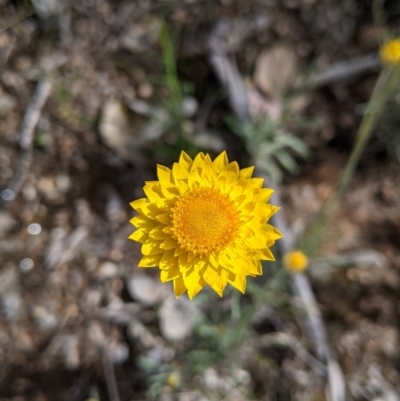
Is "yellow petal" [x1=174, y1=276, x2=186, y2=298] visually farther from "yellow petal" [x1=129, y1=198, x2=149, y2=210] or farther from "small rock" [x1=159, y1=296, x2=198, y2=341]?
"small rock" [x1=159, y1=296, x2=198, y2=341]

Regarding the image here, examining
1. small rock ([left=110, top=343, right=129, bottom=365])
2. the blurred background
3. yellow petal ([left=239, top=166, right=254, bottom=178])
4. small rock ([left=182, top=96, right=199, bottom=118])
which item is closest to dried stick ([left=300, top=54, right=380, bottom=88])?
the blurred background

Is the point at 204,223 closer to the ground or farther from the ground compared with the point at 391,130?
closer to the ground

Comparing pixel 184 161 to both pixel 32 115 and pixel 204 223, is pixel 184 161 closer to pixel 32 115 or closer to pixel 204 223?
pixel 204 223

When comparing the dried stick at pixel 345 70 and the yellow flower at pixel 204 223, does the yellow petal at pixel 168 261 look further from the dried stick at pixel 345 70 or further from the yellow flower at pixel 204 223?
the dried stick at pixel 345 70

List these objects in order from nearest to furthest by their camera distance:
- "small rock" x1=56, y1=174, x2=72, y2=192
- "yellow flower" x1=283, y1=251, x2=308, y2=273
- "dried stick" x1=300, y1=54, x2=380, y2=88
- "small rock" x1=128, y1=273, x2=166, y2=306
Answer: "yellow flower" x1=283, y1=251, x2=308, y2=273, "small rock" x1=128, y1=273, x2=166, y2=306, "small rock" x1=56, y1=174, x2=72, y2=192, "dried stick" x1=300, y1=54, x2=380, y2=88

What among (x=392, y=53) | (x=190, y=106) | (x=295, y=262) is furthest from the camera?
(x=190, y=106)

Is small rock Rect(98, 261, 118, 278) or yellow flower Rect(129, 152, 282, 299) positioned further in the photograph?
small rock Rect(98, 261, 118, 278)

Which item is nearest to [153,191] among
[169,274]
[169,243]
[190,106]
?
[169,243]
